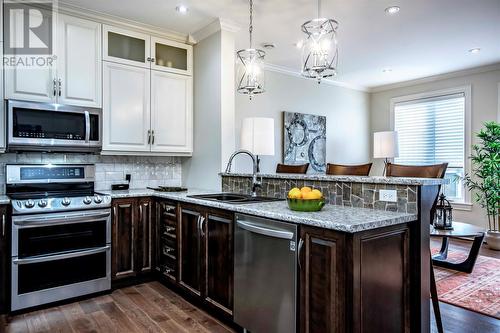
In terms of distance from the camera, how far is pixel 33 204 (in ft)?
8.82

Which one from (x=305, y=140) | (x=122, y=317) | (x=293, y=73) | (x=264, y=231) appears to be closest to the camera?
(x=264, y=231)

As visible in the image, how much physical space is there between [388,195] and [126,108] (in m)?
2.72

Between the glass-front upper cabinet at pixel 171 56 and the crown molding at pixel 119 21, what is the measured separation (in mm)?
66

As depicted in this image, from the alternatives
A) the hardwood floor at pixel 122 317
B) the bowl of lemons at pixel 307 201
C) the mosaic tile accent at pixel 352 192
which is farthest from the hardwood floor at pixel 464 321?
the hardwood floor at pixel 122 317

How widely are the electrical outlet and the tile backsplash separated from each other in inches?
108

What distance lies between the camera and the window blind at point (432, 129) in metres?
5.50

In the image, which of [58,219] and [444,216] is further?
[444,216]

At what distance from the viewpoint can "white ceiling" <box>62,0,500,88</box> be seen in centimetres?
313

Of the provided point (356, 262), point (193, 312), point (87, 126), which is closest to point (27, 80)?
point (87, 126)

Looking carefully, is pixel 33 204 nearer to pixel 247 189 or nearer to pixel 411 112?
pixel 247 189

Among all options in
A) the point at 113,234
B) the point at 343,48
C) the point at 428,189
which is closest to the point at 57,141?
the point at 113,234

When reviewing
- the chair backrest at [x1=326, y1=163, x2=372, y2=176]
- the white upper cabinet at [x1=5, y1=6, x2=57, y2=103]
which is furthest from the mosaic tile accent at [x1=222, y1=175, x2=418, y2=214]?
the white upper cabinet at [x1=5, y1=6, x2=57, y2=103]

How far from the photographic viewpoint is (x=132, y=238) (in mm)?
3223

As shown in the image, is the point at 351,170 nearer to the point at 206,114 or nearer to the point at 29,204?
the point at 206,114
